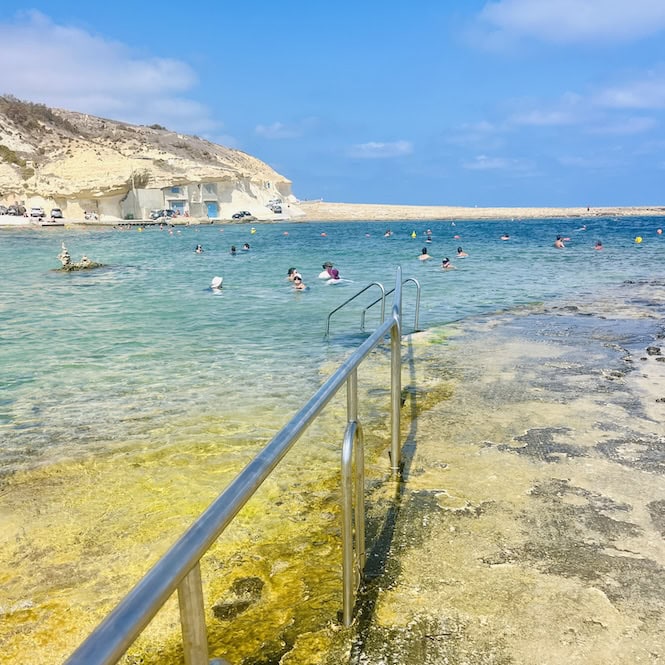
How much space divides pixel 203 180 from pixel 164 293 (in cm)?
5810

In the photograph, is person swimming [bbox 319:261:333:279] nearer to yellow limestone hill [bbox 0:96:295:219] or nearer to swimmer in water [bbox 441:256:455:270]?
swimmer in water [bbox 441:256:455:270]

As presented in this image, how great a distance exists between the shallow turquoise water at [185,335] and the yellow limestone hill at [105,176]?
137 ft

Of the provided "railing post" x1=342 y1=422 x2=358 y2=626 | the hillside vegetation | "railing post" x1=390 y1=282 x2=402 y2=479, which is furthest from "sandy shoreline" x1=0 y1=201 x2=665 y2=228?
"railing post" x1=342 y1=422 x2=358 y2=626

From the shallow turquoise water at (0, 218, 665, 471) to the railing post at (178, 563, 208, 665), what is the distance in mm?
4174

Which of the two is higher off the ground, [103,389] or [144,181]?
[144,181]

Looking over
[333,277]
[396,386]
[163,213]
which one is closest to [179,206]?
[163,213]

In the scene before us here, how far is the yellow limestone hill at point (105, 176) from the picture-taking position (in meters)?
63.0

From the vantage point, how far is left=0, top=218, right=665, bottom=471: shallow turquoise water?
5.75m

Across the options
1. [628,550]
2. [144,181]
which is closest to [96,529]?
[628,550]

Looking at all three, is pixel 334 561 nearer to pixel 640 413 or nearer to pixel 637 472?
pixel 637 472

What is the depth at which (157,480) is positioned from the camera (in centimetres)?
432

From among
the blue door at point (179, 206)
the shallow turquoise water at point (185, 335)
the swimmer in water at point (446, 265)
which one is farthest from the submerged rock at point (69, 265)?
the blue door at point (179, 206)

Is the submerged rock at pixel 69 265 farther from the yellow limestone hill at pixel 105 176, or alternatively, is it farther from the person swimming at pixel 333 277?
the yellow limestone hill at pixel 105 176

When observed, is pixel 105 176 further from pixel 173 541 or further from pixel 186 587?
pixel 186 587
